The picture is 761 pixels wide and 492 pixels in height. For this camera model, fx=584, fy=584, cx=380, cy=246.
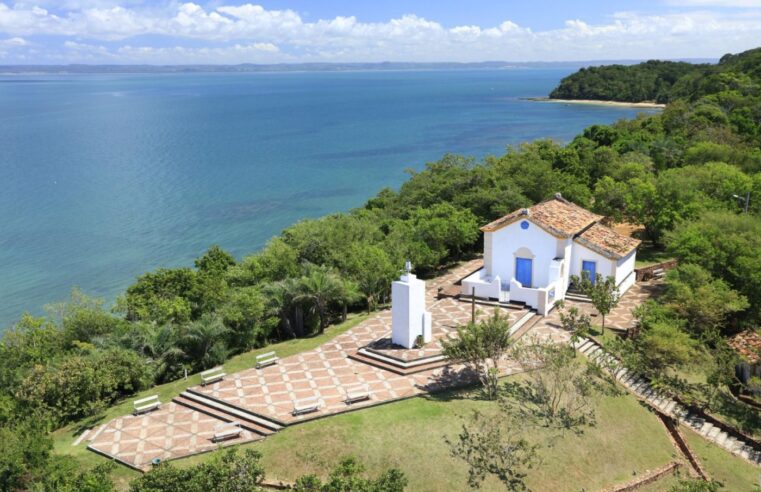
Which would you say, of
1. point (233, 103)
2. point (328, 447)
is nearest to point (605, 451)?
point (328, 447)

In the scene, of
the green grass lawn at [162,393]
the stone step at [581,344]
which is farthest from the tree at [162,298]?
the stone step at [581,344]

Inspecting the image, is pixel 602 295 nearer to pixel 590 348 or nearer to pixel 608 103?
pixel 590 348

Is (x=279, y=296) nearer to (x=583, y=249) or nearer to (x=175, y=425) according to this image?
(x=175, y=425)

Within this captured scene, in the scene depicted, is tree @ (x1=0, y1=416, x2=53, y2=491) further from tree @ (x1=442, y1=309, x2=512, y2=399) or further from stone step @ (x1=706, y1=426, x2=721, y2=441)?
stone step @ (x1=706, y1=426, x2=721, y2=441)

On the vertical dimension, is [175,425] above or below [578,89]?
below

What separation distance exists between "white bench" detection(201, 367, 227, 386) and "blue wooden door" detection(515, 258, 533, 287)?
13.9m

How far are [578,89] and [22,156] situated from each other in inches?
5266

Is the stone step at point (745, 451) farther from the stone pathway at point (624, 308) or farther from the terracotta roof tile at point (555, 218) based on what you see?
the terracotta roof tile at point (555, 218)

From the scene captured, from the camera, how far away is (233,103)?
179500 millimetres

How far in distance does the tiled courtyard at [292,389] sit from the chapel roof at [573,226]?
12.8 feet

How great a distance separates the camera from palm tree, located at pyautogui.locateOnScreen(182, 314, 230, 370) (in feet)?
73.2

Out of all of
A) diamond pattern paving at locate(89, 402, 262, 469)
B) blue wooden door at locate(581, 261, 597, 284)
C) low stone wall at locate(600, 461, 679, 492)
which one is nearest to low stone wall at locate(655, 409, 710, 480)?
low stone wall at locate(600, 461, 679, 492)

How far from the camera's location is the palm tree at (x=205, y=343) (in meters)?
22.3

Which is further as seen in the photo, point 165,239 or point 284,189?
point 284,189
